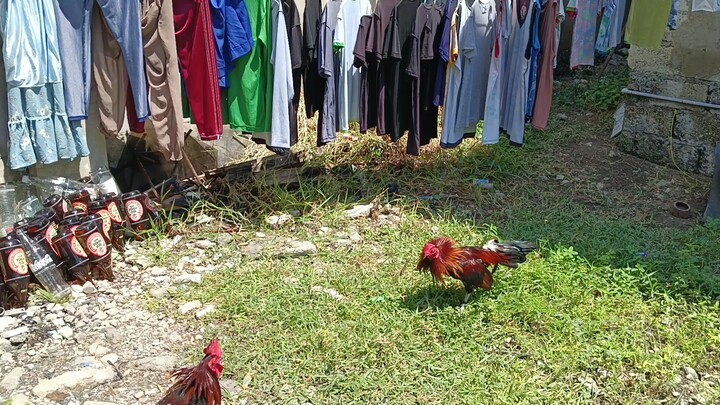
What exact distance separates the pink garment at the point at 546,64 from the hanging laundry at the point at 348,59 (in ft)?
4.29

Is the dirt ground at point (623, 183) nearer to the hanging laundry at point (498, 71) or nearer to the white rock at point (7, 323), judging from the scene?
the hanging laundry at point (498, 71)

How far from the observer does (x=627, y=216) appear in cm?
530

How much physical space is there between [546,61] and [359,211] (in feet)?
6.01

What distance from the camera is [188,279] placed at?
4320mm

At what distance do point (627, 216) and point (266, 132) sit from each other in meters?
2.90

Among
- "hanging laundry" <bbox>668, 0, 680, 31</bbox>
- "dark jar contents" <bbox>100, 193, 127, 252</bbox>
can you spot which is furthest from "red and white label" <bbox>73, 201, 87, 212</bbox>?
"hanging laundry" <bbox>668, 0, 680, 31</bbox>

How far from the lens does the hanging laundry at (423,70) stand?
4879 mm

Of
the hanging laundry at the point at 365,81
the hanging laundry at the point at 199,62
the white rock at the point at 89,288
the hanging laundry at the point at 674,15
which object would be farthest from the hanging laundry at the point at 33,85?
the hanging laundry at the point at 674,15

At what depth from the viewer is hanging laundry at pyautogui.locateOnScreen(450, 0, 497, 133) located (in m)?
4.94

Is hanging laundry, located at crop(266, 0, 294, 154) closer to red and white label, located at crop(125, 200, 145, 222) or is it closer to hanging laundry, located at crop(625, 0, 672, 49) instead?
red and white label, located at crop(125, 200, 145, 222)

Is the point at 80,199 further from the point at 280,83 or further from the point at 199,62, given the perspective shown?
the point at 280,83

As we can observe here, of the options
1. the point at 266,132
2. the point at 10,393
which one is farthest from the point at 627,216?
the point at 10,393

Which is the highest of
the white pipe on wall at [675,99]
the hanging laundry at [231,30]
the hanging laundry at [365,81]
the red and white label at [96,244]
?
the hanging laundry at [231,30]

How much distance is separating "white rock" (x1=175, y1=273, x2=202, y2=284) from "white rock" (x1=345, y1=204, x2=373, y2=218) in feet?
→ 4.43
